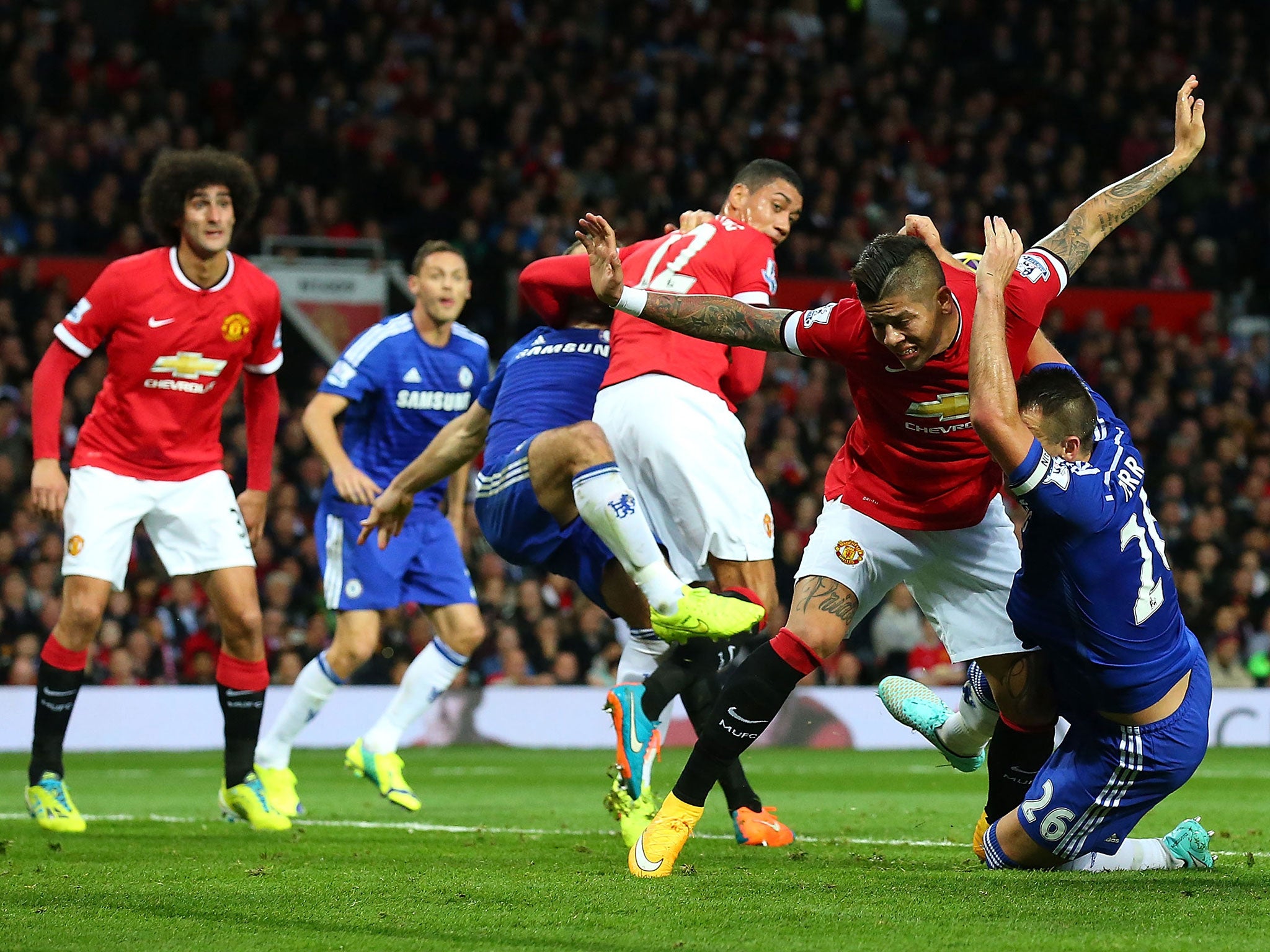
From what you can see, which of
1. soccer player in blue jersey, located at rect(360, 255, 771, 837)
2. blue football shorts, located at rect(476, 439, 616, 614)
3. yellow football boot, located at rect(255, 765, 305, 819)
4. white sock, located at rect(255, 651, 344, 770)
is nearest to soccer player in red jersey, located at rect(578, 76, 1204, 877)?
soccer player in blue jersey, located at rect(360, 255, 771, 837)

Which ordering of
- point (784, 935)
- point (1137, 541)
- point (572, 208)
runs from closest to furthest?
point (784, 935) → point (1137, 541) → point (572, 208)

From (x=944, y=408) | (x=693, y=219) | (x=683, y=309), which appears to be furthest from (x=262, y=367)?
(x=944, y=408)

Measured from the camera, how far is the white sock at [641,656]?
6.77m

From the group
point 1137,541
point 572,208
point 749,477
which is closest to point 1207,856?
point 1137,541

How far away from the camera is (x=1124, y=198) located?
5.62 metres

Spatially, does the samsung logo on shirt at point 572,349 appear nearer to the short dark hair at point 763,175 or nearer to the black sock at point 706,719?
the short dark hair at point 763,175

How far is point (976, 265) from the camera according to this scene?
5676 millimetres

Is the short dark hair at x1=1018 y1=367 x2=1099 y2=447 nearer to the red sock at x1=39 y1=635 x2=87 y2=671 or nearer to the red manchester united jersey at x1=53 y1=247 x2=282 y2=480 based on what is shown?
the red manchester united jersey at x1=53 y1=247 x2=282 y2=480

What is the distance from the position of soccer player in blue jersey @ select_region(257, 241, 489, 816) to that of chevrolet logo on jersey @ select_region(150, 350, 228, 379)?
115cm

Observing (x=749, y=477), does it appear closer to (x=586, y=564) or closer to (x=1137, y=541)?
(x=586, y=564)

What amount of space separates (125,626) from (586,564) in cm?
792

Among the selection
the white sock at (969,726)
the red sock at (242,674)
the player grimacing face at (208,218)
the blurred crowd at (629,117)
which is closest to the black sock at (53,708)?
the red sock at (242,674)

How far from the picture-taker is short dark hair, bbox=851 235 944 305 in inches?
195

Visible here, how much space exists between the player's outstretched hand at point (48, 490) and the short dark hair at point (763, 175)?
3089mm
